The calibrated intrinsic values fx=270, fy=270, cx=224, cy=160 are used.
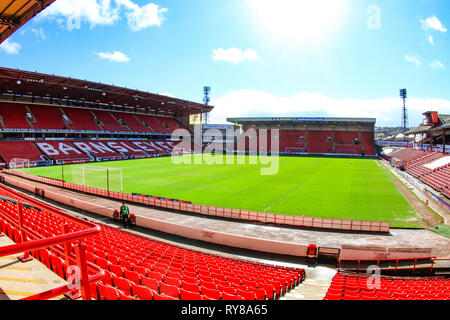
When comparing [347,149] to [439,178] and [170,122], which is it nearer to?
[439,178]

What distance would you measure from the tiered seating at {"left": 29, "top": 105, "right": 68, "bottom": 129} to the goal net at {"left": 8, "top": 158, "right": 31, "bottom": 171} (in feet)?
41.9

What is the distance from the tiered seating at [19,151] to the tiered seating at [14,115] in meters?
3.38

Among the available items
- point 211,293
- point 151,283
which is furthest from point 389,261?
point 151,283

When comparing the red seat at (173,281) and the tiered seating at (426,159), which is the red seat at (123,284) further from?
the tiered seating at (426,159)

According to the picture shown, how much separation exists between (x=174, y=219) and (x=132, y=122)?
60.6m

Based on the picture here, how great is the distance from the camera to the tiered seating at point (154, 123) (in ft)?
254

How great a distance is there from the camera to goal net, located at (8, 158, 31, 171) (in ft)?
133

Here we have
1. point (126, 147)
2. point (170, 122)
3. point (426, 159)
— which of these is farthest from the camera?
point (170, 122)

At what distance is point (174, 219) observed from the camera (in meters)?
18.5

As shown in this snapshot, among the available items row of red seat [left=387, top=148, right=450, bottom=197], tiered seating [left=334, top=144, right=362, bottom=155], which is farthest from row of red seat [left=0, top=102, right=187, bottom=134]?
row of red seat [left=387, top=148, right=450, bottom=197]

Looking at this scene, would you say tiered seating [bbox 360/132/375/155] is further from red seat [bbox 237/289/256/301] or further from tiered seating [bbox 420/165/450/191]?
red seat [bbox 237/289/256/301]
